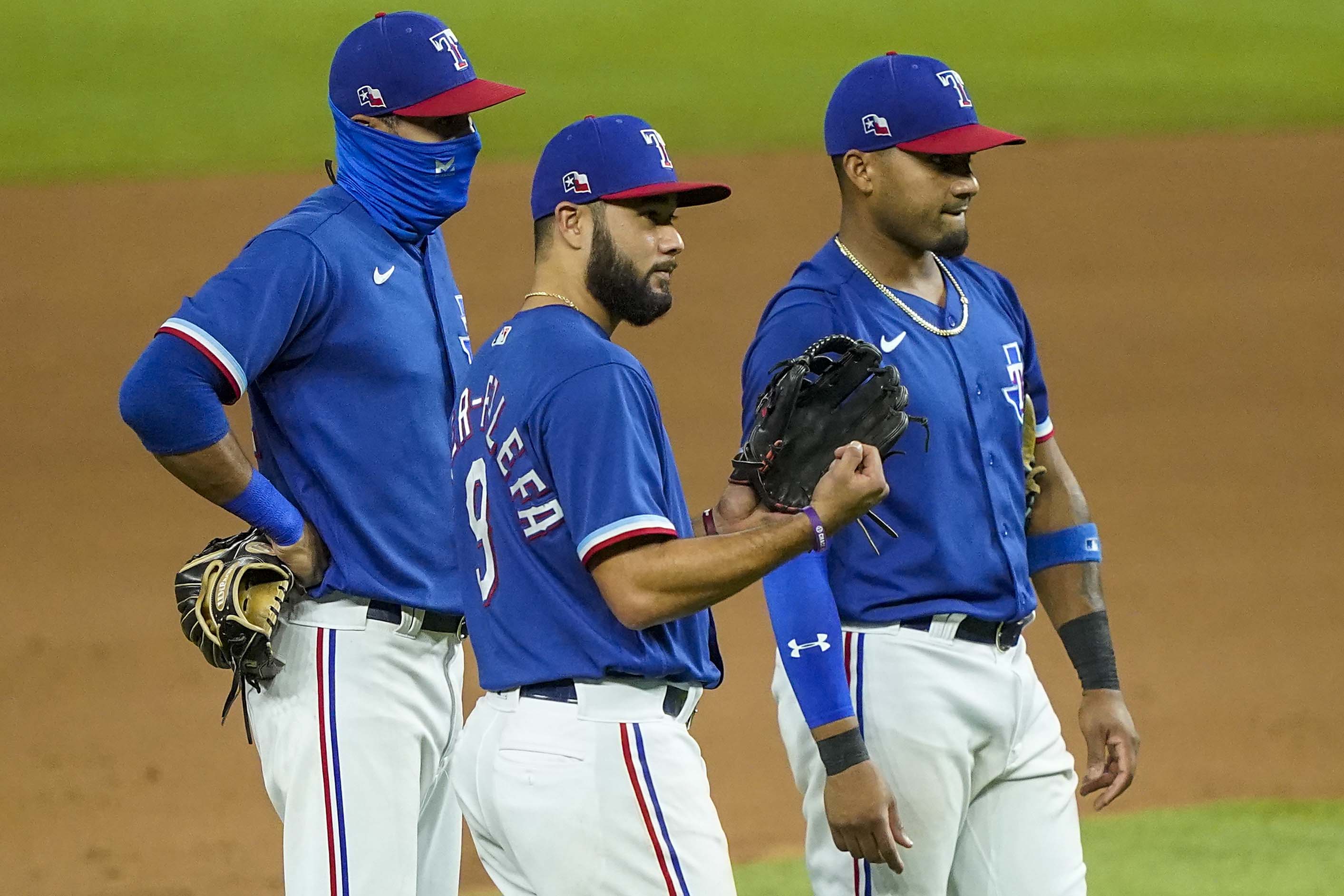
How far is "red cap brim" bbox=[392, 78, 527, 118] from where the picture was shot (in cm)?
359

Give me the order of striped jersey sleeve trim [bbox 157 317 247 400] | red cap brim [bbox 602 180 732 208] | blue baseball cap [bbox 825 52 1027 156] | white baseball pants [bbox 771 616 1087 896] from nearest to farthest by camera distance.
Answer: red cap brim [bbox 602 180 732 208]
white baseball pants [bbox 771 616 1087 896]
striped jersey sleeve trim [bbox 157 317 247 400]
blue baseball cap [bbox 825 52 1027 156]

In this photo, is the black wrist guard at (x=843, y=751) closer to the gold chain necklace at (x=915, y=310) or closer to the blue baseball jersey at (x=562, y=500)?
the blue baseball jersey at (x=562, y=500)

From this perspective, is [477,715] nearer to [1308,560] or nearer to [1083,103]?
[1308,560]

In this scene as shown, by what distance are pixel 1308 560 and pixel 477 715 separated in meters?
6.35

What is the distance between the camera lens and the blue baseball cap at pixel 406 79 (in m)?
3.60

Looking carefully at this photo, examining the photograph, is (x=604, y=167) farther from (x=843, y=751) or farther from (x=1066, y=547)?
(x=1066, y=547)

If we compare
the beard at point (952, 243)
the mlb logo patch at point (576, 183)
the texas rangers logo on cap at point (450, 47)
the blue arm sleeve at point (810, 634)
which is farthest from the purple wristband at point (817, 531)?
the texas rangers logo on cap at point (450, 47)

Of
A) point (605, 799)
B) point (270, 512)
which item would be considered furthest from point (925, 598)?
point (270, 512)

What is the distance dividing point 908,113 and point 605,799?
1.52m

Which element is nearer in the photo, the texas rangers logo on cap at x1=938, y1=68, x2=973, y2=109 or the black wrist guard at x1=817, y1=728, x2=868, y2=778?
the black wrist guard at x1=817, y1=728, x2=868, y2=778

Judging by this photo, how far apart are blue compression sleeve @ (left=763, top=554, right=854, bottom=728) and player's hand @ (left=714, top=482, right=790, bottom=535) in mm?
130

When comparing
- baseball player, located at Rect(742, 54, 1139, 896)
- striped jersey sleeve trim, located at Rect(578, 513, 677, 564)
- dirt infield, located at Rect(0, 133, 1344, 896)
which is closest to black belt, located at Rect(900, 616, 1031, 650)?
baseball player, located at Rect(742, 54, 1139, 896)

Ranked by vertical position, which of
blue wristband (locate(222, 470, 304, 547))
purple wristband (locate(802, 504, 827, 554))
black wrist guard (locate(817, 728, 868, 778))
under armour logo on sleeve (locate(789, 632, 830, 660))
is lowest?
black wrist guard (locate(817, 728, 868, 778))

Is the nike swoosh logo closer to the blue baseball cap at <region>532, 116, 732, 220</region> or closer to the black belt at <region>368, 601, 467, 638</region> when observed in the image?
the blue baseball cap at <region>532, 116, 732, 220</region>
